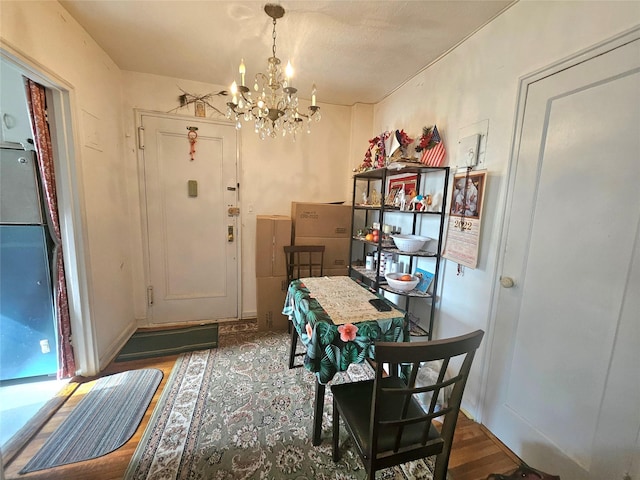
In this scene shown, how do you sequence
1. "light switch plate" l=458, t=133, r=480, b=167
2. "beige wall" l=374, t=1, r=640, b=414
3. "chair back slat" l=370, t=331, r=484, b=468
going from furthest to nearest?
"light switch plate" l=458, t=133, r=480, b=167, "beige wall" l=374, t=1, r=640, b=414, "chair back slat" l=370, t=331, r=484, b=468

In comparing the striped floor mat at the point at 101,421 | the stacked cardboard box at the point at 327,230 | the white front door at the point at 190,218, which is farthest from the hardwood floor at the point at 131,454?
the stacked cardboard box at the point at 327,230

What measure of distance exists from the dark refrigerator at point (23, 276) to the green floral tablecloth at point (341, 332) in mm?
1867

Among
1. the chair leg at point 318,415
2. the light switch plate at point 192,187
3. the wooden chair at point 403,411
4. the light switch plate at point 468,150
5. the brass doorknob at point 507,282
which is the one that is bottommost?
the chair leg at point 318,415

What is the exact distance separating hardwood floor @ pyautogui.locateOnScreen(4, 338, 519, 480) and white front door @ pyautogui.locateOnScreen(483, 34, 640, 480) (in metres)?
0.12

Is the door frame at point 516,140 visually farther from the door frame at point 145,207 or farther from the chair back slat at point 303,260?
the door frame at point 145,207

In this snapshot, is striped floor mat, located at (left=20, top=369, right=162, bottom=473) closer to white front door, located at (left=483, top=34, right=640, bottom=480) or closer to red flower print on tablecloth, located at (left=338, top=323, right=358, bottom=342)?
red flower print on tablecloth, located at (left=338, top=323, right=358, bottom=342)

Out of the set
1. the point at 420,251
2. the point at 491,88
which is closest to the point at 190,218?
the point at 420,251

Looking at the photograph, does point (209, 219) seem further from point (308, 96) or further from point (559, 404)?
point (559, 404)

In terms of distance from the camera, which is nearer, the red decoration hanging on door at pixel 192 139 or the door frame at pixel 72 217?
the door frame at pixel 72 217

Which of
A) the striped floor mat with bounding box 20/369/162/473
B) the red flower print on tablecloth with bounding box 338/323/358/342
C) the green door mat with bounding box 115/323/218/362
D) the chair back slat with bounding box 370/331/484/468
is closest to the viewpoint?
the chair back slat with bounding box 370/331/484/468

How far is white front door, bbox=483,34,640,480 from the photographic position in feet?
3.40

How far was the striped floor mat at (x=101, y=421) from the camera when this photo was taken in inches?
54.6

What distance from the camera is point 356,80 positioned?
2418 mm

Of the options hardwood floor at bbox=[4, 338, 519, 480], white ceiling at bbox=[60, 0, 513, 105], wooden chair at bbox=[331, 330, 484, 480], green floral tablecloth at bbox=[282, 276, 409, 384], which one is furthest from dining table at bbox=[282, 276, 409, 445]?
white ceiling at bbox=[60, 0, 513, 105]
